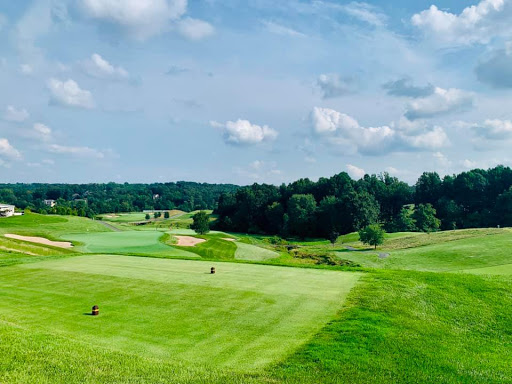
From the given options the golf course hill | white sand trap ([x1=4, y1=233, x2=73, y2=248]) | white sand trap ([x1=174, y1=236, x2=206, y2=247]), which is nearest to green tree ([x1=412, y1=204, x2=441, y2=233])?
white sand trap ([x1=174, y1=236, x2=206, y2=247])

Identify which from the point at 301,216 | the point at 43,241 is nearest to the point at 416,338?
the point at 43,241

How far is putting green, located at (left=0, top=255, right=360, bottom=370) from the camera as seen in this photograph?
12.9 metres

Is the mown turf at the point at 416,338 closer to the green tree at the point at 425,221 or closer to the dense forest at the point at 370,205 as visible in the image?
the green tree at the point at 425,221

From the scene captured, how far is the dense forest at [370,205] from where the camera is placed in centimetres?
9506

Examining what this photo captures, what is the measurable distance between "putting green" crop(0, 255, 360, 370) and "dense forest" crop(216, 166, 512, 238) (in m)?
76.2

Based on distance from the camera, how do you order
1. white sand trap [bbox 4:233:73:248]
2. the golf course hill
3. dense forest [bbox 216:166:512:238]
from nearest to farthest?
the golf course hill < white sand trap [bbox 4:233:73:248] < dense forest [bbox 216:166:512:238]

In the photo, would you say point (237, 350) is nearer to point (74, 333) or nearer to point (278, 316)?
point (278, 316)

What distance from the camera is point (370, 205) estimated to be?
103m

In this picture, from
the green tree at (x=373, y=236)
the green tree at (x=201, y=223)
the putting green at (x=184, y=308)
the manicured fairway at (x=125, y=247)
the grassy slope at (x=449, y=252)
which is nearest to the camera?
the putting green at (x=184, y=308)

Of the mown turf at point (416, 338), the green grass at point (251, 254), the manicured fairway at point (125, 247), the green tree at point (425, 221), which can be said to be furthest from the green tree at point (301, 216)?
the mown turf at point (416, 338)

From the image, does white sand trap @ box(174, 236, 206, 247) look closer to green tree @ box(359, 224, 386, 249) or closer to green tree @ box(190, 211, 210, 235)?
green tree @ box(190, 211, 210, 235)

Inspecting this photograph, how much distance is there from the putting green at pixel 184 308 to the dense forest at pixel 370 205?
250 ft

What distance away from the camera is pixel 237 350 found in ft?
41.0

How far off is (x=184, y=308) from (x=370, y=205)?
9189cm
